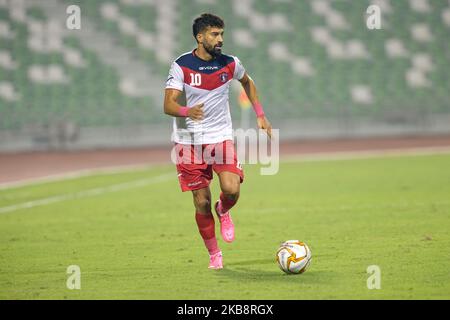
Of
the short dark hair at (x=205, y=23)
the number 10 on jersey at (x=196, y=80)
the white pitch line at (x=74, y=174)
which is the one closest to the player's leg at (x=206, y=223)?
the number 10 on jersey at (x=196, y=80)

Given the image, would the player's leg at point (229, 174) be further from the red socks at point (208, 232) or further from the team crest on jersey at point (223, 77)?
the team crest on jersey at point (223, 77)

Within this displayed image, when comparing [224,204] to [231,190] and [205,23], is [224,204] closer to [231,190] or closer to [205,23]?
[231,190]

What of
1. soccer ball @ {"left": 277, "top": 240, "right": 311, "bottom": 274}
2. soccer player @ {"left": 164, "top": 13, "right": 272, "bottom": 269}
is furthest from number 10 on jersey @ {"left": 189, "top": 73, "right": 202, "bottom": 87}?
soccer ball @ {"left": 277, "top": 240, "right": 311, "bottom": 274}

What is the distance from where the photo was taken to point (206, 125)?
865cm

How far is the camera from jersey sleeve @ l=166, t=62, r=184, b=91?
330 inches

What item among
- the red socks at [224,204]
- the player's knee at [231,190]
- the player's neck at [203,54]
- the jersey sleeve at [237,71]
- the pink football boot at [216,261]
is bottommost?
the pink football boot at [216,261]

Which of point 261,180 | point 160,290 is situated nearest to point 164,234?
point 160,290

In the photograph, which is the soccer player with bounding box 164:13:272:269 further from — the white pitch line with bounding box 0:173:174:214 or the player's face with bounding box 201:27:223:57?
the white pitch line with bounding box 0:173:174:214

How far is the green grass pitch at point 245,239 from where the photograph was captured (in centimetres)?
747

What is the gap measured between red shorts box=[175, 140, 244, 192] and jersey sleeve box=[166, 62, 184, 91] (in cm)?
62

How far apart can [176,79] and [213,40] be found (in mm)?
508

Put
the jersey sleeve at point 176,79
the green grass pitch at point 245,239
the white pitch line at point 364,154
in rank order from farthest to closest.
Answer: the white pitch line at point 364,154, the jersey sleeve at point 176,79, the green grass pitch at point 245,239

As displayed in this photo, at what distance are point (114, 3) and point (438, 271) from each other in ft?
81.6
